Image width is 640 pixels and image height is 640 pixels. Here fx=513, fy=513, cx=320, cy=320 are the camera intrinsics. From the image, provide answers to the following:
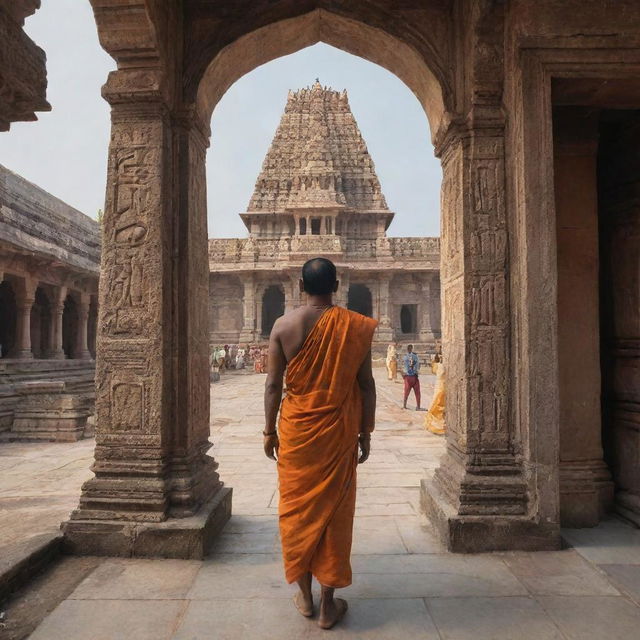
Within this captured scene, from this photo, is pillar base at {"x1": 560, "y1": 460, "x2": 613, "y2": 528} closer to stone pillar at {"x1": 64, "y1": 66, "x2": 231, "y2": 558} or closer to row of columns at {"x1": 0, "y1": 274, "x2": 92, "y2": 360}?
stone pillar at {"x1": 64, "y1": 66, "x2": 231, "y2": 558}

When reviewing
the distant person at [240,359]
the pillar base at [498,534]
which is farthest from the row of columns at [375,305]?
the pillar base at [498,534]

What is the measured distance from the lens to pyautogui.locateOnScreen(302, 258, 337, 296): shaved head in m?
2.54

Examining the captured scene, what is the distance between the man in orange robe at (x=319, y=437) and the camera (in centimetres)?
240

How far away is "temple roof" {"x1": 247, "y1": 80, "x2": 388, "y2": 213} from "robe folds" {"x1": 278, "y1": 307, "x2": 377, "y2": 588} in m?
27.4

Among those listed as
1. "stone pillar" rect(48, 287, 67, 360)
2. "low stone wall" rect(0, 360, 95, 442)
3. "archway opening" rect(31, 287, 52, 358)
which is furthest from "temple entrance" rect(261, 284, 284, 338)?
"low stone wall" rect(0, 360, 95, 442)

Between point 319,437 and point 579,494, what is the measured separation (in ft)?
7.74

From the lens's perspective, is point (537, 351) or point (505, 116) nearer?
point (537, 351)

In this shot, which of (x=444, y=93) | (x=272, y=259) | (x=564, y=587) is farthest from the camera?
(x=272, y=259)

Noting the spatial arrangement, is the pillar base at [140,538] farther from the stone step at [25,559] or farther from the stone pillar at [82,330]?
the stone pillar at [82,330]

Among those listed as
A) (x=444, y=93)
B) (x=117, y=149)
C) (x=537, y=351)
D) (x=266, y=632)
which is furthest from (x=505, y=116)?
(x=266, y=632)

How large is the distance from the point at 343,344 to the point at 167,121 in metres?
2.21

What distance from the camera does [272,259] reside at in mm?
27578

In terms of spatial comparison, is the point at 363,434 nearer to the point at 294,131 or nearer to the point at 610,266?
the point at 610,266

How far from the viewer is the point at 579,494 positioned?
Result: 12.1ft
